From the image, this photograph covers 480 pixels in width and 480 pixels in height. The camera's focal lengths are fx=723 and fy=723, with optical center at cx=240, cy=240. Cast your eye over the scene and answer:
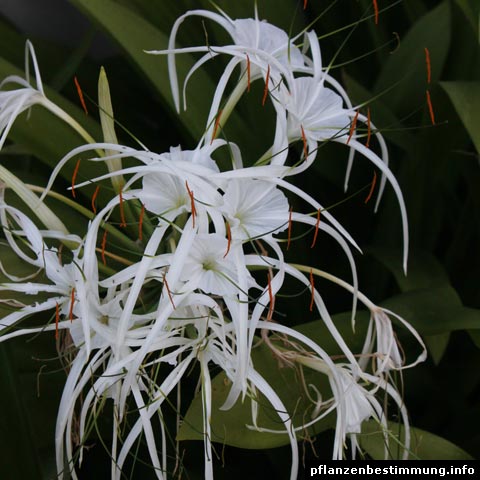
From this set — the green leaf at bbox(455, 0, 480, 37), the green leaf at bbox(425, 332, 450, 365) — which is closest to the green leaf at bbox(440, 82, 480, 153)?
the green leaf at bbox(455, 0, 480, 37)

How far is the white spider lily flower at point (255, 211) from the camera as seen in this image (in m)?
0.35

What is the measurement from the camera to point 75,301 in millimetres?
361

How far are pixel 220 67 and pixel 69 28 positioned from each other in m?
0.36

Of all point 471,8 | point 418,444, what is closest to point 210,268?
point 418,444

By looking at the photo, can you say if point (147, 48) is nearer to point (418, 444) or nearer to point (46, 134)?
point (46, 134)

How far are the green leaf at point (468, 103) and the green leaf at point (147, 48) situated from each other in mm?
165

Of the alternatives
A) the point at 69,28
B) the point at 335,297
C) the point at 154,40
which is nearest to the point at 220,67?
the point at 154,40

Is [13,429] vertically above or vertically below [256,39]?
below

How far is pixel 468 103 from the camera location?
1.68 ft

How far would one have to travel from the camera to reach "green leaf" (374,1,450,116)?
0.64m

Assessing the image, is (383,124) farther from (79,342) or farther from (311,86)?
(79,342)

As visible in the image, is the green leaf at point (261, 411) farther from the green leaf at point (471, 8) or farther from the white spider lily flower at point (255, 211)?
the green leaf at point (471, 8)

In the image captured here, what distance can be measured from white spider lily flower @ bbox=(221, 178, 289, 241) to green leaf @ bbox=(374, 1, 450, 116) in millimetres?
317

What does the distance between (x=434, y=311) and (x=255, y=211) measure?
0.22m
